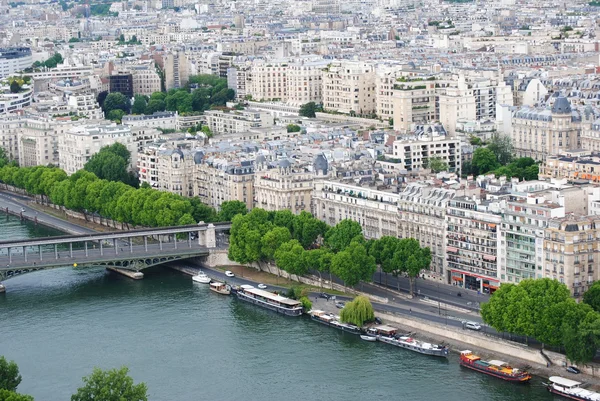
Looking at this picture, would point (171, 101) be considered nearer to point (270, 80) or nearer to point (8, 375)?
point (270, 80)

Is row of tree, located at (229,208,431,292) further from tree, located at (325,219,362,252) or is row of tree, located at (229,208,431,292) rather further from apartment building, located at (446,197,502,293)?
apartment building, located at (446,197,502,293)

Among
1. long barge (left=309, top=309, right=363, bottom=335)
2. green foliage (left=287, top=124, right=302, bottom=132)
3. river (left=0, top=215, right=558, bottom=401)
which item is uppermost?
green foliage (left=287, top=124, right=302, bottom=132)

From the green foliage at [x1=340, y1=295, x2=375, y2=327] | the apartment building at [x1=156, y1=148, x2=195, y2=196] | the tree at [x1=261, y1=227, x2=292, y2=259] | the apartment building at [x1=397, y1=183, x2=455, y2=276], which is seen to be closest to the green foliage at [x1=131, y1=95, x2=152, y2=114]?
the apartment building at [x1=156, y1=148, x2=195, y2=196]

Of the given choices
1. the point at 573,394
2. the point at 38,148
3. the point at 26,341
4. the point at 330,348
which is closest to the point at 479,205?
the point at 330,348

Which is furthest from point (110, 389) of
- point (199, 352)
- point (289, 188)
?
point (289, 188)

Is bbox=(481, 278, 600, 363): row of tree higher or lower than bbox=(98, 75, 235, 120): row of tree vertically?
lower

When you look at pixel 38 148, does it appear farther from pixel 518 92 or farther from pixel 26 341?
pixel 26 341

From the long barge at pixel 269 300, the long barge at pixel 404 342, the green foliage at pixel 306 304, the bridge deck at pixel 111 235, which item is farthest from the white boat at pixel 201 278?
the long barge at pixel 404 342
